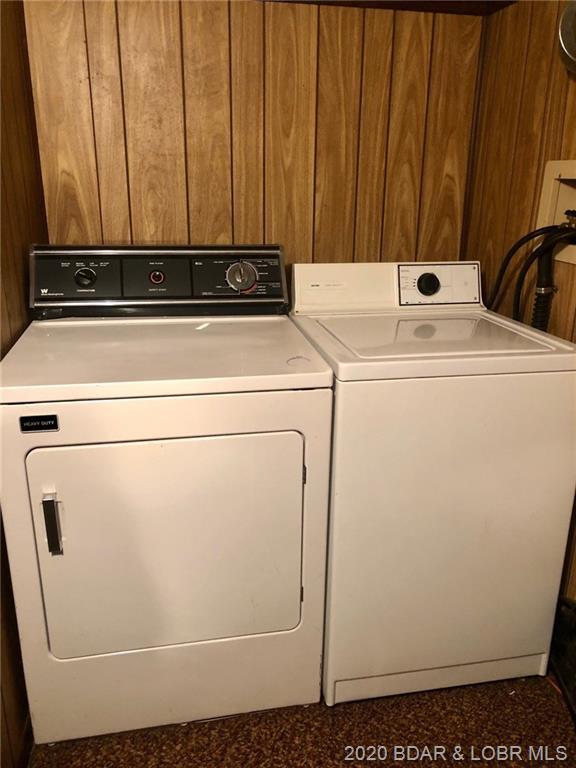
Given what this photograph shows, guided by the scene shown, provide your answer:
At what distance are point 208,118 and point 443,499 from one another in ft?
4.38

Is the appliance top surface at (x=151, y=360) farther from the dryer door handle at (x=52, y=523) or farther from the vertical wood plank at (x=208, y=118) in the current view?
the vertical wood plank at (x=208, y=118)

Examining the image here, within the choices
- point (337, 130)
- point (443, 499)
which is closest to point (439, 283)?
point (337, 130)

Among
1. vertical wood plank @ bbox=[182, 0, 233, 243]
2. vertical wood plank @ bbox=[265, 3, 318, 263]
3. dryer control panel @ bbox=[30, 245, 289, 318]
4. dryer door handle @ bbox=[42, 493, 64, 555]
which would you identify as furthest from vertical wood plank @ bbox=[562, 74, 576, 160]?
dryer door handle @ bbox=[42, 493, 64, 555]

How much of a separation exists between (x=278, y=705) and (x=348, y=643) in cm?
26

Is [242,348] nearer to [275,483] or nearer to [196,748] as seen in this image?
[275,483]

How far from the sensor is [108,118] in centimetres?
183

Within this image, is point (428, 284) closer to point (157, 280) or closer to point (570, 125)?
point (570, 125)

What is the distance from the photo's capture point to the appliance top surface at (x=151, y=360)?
1.26 metres

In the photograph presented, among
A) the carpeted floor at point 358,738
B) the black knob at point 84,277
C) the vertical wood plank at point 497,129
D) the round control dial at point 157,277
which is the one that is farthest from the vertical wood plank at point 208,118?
the carpeted floor at point 358,738

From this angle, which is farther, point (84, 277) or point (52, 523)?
point (84, 277)

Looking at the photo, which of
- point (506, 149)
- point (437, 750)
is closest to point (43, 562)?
point (437, 750)

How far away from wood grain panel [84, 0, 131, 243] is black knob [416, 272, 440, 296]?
3.10ft

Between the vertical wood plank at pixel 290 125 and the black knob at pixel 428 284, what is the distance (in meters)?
0.40

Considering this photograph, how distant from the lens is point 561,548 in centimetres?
162
